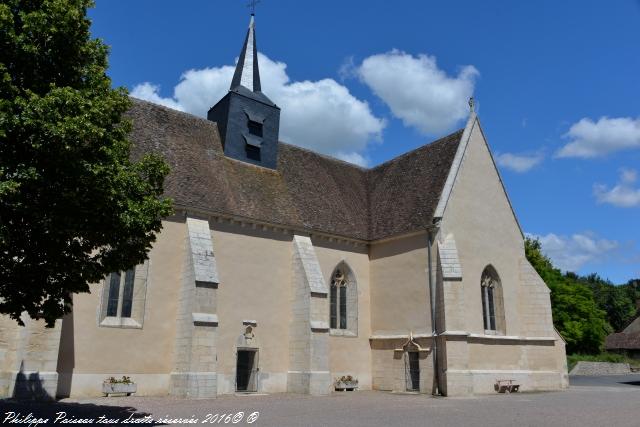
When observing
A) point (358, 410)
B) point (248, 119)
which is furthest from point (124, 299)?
point (248, 119)

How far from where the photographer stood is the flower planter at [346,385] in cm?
A: 2275

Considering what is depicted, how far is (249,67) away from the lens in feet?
91.4

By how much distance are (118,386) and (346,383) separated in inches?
387

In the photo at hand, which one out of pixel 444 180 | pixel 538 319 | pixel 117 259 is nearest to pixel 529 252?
pixel 538 319

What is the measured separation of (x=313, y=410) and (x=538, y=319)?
47.3 ft

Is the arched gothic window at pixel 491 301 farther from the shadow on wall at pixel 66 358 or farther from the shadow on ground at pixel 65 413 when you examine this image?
the shadow on wall at pixel 66 358

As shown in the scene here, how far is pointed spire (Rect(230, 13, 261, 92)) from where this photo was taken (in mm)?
27400

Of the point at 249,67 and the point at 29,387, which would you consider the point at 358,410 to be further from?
the point at 249,67

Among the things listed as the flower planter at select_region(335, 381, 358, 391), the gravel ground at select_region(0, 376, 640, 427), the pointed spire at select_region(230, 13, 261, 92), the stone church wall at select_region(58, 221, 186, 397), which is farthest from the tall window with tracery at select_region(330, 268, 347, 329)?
the pointed spire at select_region(230, 13, 261, 92)

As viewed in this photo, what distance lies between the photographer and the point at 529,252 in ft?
157

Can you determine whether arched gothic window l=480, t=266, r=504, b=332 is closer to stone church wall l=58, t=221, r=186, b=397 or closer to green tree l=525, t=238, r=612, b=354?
stone church wall l=58, t=221, r=186, b=397

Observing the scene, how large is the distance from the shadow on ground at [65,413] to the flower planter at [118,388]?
2.13 metres

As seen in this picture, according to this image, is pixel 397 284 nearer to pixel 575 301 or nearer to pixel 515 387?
pixel 515 387

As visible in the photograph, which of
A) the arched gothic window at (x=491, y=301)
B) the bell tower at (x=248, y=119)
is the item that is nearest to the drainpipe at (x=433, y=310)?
the arched gothic window at (x=491, y=301)
